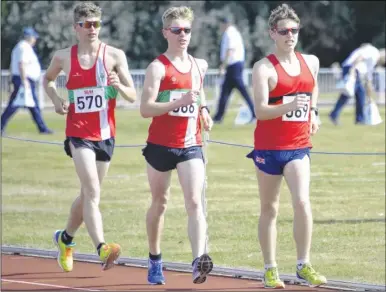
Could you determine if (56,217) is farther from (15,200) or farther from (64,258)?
(64,258)

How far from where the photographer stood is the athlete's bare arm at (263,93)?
31.6 ft

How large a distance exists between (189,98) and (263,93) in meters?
0.57

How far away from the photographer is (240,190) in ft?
57.5

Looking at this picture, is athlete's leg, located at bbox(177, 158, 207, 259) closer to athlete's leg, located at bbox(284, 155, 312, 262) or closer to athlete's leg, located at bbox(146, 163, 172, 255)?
athlete's leg, located at bbox(146, 163, 172, 255)

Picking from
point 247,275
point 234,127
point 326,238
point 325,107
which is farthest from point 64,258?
point 325,107

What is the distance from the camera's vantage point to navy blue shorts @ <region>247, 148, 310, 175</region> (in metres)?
9.87

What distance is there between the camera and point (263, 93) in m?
9.70

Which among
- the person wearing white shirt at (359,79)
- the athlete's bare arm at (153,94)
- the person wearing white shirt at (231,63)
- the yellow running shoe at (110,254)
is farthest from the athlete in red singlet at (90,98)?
the person wearing white shirt at (359,79)

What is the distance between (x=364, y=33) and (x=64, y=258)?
45849mm

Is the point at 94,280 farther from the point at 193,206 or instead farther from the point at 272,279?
the point at 272,279

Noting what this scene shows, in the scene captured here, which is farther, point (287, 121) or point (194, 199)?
point (194, 199)

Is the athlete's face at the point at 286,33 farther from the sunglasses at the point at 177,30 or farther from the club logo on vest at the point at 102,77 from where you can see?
the club logo on vest at the point at 102,77

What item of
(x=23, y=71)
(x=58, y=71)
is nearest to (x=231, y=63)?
(x=23, y=71)

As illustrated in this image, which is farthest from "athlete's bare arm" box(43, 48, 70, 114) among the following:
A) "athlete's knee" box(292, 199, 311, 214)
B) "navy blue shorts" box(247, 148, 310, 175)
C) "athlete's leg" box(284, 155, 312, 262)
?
"athlete's knee" box(292, 199, 311, 214)
